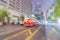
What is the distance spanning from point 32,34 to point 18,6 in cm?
40

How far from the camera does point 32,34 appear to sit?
140 centimetres

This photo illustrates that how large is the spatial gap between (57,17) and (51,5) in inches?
7.5

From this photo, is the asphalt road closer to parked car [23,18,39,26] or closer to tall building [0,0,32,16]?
parked car [23,18,39,26]

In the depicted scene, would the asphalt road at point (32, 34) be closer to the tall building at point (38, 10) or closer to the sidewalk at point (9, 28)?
the sidewalk at point (9, 28)

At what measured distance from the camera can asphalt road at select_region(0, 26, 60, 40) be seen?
1326 mm

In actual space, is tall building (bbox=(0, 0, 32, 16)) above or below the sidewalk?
above

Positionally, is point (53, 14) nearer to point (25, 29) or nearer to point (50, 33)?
point (50, 33)

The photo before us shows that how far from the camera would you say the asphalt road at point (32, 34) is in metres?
1.33

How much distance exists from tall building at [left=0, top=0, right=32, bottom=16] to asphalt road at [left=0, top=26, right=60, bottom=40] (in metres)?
0.24

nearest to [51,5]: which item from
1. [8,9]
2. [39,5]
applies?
[39,5]

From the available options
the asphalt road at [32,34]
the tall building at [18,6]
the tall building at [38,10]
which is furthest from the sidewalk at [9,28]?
the tall building at [38,10]

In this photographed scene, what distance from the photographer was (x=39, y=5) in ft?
4.72

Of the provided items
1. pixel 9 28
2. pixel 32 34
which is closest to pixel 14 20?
pixel 9 28

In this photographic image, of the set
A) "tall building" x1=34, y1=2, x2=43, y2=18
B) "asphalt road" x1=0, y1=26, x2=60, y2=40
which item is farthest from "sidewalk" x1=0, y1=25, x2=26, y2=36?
"tall building" x1=34, y1=2, x2=43, y2=18
